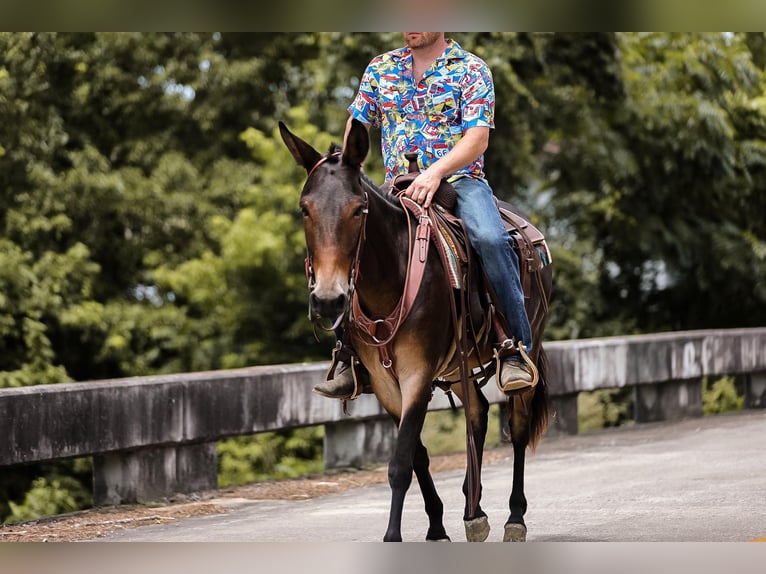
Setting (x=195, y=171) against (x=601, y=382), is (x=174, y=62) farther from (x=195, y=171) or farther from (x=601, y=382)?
(x=601, y=382)

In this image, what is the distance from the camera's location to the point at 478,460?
742 cm

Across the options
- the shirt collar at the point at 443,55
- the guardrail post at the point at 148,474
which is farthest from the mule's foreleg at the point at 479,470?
the guardrail post at the point at 148,474

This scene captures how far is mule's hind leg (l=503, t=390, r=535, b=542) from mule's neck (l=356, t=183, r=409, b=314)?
5.55 feet

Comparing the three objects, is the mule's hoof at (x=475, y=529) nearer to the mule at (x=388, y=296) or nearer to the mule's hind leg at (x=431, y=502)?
the mule at (x=388, y=296)

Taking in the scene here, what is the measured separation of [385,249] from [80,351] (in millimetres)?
13350

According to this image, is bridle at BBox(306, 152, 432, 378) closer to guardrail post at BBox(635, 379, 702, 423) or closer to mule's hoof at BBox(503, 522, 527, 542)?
mule's hoof at BBox(503, 522, 527, 542)

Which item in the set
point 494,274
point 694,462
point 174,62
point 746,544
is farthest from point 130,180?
point 746,544

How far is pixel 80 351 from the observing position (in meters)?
19.0

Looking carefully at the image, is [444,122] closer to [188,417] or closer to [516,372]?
[516,372]

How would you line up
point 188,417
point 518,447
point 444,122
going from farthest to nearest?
point 188,417 → point 518,447 → point 444,122

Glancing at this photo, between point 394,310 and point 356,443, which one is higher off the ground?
point 394,310

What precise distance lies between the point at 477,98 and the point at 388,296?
1297 mm

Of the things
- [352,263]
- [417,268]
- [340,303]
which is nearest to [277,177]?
[417,268]

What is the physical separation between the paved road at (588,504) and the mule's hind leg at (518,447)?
213mm
